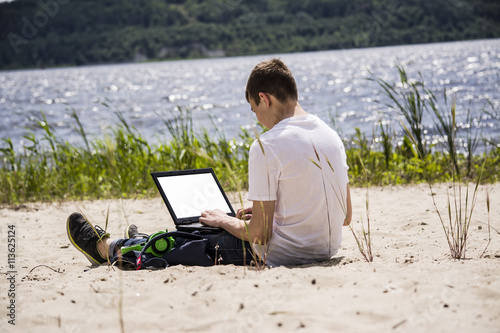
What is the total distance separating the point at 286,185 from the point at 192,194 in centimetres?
94

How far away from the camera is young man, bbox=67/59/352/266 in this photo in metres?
2.78

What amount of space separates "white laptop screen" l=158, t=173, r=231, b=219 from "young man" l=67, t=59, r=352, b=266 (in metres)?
0.40

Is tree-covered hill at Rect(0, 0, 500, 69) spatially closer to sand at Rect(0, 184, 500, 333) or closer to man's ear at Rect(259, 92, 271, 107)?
man's ear at Rect(259, 92, 271, 107)

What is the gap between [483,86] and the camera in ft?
71.7

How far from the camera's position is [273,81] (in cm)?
279

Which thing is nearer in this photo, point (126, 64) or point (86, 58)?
point (86, 58)

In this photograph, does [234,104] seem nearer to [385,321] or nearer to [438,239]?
[438,239]

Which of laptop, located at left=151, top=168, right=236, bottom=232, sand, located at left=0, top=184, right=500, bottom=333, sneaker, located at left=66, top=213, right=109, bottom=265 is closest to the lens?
sand, located at left=0, top=184, right=500, bottom=333

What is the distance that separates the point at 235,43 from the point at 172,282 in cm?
9475

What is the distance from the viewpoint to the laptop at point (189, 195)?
3428mm

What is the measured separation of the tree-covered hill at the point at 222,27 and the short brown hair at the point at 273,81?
6398 cm

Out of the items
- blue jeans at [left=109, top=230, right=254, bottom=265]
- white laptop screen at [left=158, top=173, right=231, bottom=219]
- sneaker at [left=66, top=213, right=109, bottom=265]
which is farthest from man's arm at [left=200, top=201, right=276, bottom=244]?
sneaker at [left=66, top=213, right=109, bottom=265]

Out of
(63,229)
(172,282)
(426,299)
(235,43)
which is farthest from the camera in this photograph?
(235,43)

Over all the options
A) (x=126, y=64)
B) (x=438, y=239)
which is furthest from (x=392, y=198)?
(x=126, y=64)
